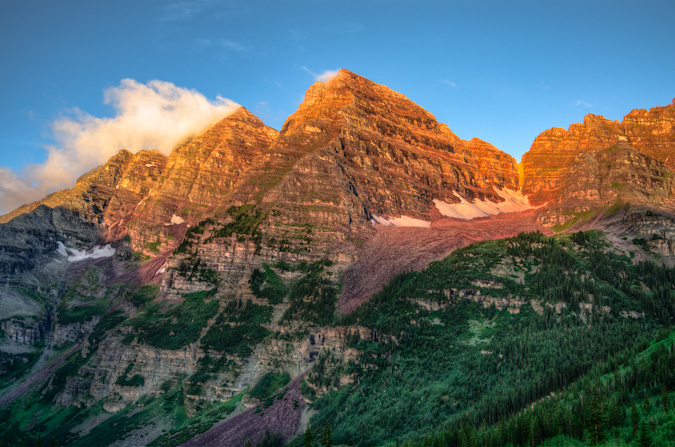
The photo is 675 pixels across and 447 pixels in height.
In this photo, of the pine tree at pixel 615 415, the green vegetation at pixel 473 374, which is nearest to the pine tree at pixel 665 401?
the pine tree at pixel 615 415

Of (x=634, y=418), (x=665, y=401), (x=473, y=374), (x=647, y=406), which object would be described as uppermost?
(x=473, y=374)

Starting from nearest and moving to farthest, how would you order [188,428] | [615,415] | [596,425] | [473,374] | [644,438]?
[644,438], [596,425], [615,415], [473,374], [188,428]

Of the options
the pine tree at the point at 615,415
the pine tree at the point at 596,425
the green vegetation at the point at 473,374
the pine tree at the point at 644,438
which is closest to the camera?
the pine tree at the point at 644,438

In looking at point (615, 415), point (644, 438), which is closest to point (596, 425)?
point (615, 415)

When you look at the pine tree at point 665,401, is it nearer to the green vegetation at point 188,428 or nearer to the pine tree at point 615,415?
the pine tree at point 615,415

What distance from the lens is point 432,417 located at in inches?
6117

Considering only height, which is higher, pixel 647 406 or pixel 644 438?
pixel 647 406

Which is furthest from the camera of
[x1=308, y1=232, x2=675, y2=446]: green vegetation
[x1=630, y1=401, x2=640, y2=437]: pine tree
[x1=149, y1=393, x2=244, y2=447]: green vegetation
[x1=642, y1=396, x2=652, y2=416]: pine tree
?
[x1=149, y1=393, x2=244, y2=447]: green vegetation

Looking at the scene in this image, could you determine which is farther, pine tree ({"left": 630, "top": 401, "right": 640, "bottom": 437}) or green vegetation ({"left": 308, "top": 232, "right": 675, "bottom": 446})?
green vegetation ({"left": 308, "top": 232, "right": 675, "bottom": 446})

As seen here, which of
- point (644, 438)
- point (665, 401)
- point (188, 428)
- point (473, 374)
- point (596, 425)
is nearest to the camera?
point (644, 438)

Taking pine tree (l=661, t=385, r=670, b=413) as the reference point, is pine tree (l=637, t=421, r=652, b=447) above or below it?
below

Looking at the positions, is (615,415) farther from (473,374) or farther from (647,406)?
(473,374)

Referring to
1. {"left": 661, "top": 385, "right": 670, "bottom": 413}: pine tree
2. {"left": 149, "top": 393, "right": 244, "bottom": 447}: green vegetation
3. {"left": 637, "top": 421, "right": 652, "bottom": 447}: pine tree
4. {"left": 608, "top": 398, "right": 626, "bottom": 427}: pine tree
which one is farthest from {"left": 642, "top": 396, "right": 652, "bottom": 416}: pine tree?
{"left": 149, "top": 393, "right": 244, "bottom": 447}: green vegetation

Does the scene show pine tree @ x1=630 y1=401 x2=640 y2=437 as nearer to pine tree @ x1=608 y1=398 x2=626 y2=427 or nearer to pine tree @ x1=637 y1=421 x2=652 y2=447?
pine tree @ x1=608 y1=398 x2=626 y2=427
